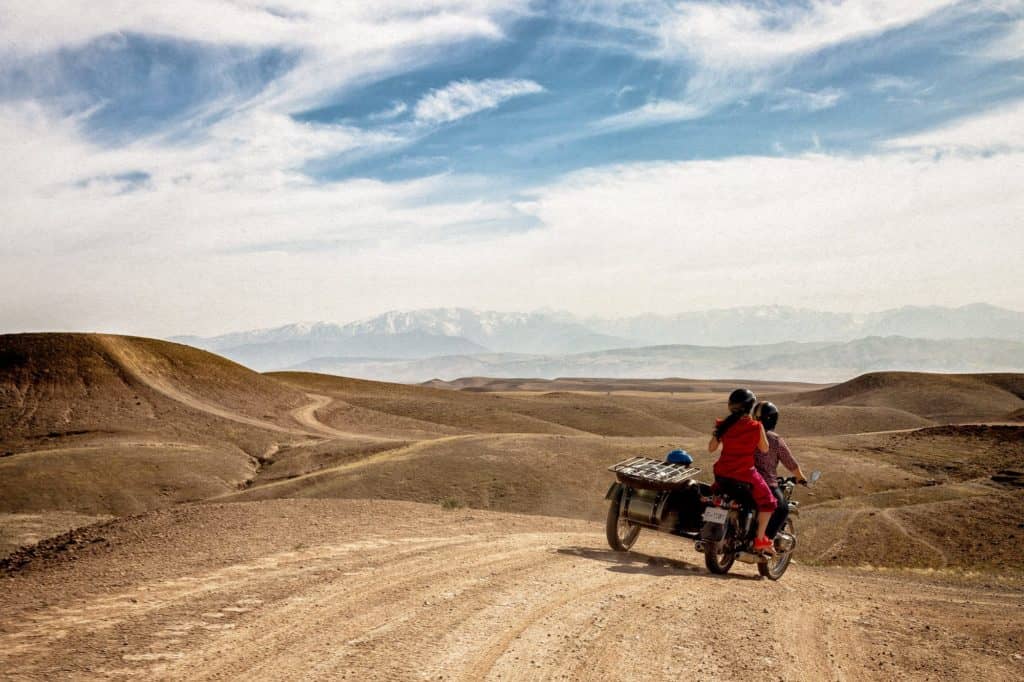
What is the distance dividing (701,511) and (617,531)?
63.4 inches

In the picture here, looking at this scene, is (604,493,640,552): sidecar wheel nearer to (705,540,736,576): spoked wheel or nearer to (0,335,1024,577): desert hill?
(705,540,736,576): spoked wheel

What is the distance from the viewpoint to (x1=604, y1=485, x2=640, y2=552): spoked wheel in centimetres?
1268

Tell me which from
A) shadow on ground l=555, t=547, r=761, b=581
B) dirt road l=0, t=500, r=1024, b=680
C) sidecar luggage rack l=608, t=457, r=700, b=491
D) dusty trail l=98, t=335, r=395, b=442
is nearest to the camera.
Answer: dirt road l=0, t=500, r=1024, b=680

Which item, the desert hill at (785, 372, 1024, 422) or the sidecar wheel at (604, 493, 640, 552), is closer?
the sidecar wheel at (604, 493, 640, 552)

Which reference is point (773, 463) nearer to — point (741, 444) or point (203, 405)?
point (741, 444)

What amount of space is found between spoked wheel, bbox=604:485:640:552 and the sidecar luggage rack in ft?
1.53

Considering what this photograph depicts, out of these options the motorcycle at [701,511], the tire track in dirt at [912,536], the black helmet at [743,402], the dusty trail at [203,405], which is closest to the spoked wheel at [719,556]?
the motorcycle at [701,511]

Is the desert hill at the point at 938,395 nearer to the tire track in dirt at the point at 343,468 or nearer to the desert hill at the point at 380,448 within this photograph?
the desert hill at the point at 380,448

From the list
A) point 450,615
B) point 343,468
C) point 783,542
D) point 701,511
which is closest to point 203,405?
point 343,468

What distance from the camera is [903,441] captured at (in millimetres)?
41781

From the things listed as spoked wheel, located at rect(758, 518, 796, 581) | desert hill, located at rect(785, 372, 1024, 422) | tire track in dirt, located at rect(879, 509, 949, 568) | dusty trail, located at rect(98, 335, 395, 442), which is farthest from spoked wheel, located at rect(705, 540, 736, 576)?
desert hill, located at rect(785, 372, 1024, 422)

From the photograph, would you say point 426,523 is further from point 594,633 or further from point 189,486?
point 189,486

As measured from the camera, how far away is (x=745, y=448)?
11242 mm

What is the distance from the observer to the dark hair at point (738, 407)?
11000mm
